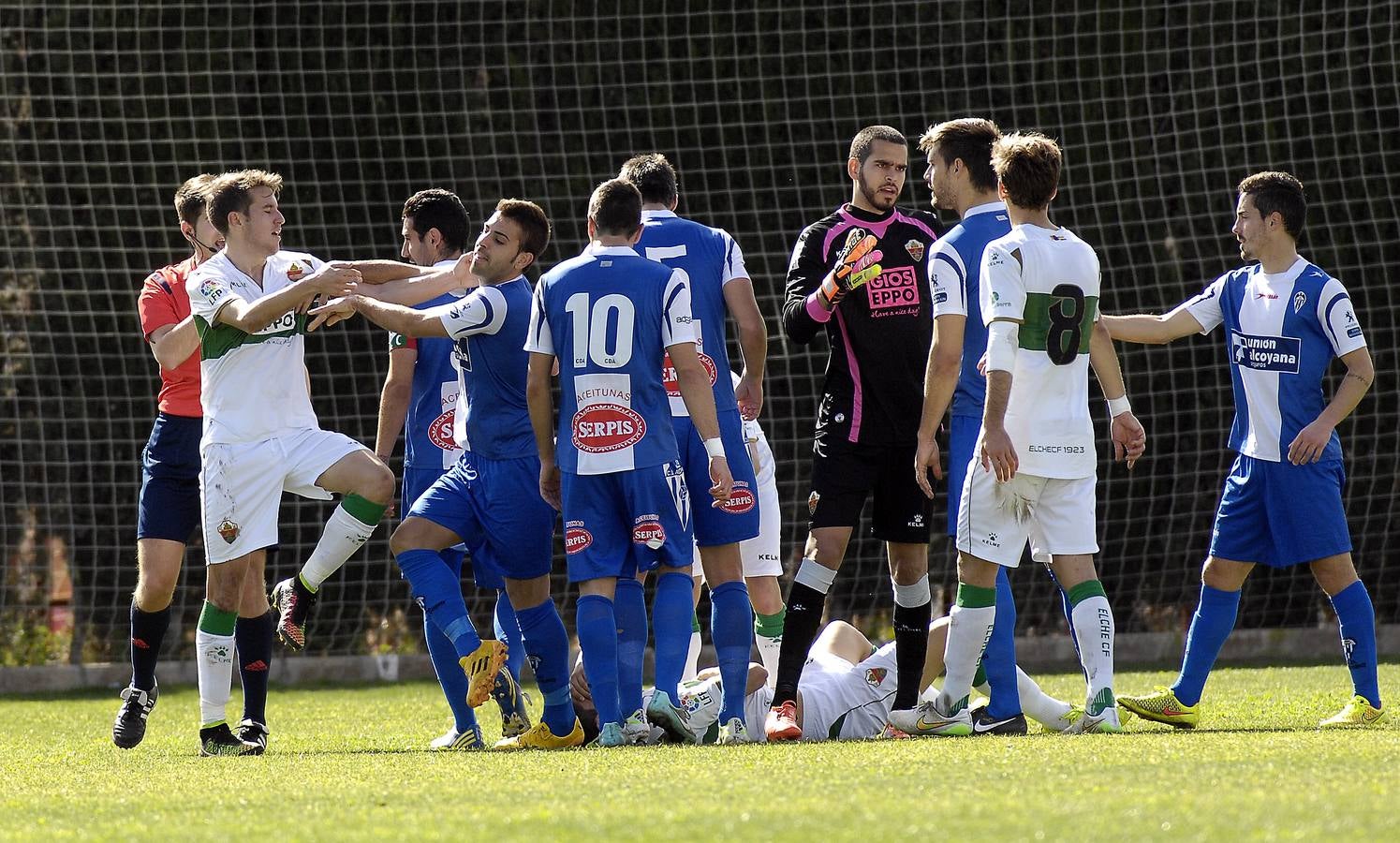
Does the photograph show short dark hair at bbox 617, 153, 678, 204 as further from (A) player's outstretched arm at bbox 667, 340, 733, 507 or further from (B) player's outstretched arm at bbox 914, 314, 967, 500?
(B) player's outstretched arm at bbox 914, 314, 967, 500

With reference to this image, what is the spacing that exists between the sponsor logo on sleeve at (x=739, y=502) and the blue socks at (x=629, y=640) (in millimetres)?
392

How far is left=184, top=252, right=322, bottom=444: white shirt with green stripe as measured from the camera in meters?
5.73

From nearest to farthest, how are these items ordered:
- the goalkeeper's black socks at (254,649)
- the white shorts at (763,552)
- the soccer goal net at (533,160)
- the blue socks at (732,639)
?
1. the blue socks at (732,639)
2. the goalkeeper's black socks at (254,649)
3. the white shorts at (763,552)
4. the soccer goal net at (533,160)

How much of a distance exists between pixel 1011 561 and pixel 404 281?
233 centimetres

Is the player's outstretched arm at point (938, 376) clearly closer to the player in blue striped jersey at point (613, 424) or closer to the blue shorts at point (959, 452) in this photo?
the blue shorts at point (959, 452)

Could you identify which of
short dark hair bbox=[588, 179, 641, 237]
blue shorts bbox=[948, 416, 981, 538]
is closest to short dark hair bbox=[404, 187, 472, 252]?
short dark hair bbox=[588, 179, 641, 237]

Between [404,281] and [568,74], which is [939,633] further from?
[568,74]

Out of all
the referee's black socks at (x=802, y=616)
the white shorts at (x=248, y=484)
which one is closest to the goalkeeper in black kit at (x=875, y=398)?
the referee's black socks at (x=802, y=616)

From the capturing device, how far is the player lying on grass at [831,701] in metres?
5.62

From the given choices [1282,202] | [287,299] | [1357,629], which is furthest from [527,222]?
[1357,629]

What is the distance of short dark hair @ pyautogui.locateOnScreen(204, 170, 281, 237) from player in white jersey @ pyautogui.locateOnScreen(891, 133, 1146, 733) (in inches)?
99.3

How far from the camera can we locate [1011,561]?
527cm

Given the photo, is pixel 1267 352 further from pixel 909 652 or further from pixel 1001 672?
pixel 909 652

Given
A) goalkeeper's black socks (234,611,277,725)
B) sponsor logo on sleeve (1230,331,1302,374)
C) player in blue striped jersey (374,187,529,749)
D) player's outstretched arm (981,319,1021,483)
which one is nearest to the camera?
player's outstretched arm (981,319,1021,483)
